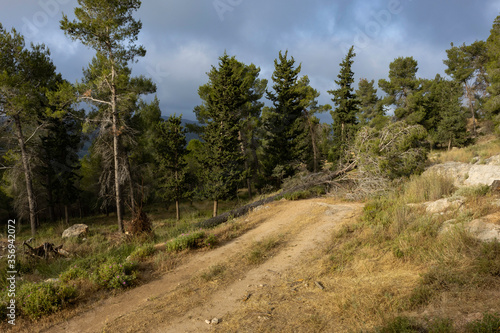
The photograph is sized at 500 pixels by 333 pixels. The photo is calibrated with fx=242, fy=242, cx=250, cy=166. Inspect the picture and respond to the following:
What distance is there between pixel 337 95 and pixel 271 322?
984 inches

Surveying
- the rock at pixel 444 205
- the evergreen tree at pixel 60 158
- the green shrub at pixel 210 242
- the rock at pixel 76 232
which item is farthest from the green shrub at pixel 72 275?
the evergreen tree at pixel 60 158

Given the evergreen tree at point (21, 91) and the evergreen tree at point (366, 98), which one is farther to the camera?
the evergreen tree at point (366, 98)

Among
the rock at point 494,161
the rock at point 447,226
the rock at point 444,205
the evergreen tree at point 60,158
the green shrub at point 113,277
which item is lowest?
the green shrub at point 113,277

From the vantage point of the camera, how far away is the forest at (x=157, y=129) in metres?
14.3

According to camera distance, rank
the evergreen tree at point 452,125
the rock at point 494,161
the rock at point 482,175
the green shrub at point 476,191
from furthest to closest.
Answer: the evergreen tree at point 452,125 < the rock at point 494,161 < the rock at point 482,175 < the green shrub at point 476,191

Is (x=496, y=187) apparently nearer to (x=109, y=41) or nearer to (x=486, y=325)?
(x=486, y=325)

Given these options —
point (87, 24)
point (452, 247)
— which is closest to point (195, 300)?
point (452, 247)

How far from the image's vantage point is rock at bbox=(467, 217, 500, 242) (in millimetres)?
5265

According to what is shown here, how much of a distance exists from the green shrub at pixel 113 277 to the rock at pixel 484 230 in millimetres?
8106

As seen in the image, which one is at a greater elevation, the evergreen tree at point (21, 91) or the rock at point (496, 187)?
the evergreen tree at point (21, 91)

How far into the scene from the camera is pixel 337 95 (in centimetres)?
2528

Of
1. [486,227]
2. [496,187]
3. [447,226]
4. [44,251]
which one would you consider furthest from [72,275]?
[496,187]

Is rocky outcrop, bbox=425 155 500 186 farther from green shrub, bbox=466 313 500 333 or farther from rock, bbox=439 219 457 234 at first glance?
green shrub, bbox=466 313 500 333

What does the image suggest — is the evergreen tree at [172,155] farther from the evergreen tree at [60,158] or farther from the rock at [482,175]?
the rock at [482,175]
